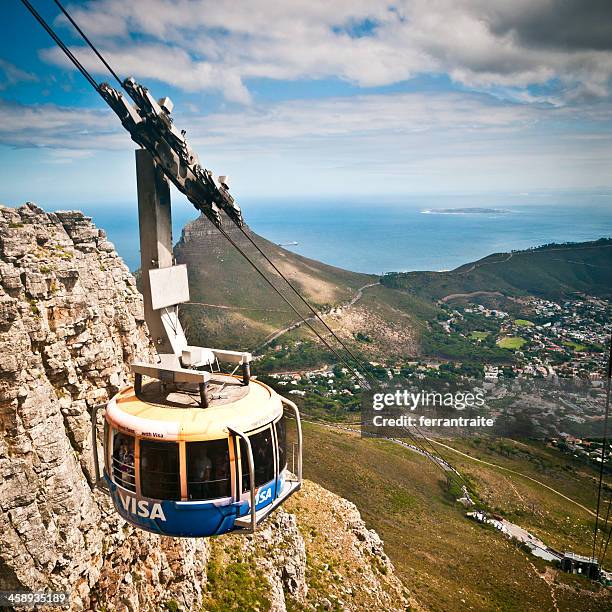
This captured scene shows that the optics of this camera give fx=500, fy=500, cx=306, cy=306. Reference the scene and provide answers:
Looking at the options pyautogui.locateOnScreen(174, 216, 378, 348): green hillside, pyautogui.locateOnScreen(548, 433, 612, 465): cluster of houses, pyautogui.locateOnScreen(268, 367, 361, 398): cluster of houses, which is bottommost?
pyautogui.locateOnScreen(548, 433, 612, 465): cluster of houses

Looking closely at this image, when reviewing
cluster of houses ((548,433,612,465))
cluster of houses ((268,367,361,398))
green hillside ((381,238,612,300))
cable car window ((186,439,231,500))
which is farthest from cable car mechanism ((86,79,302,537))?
green hillside ((381,238,612,300))

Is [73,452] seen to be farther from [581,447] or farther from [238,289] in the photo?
[238,289]

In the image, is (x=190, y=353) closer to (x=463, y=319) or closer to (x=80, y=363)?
(x=80, y=363)

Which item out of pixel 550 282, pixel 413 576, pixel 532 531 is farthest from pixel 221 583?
pixel 550 282

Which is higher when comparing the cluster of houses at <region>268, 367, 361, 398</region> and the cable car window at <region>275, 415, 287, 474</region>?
the cable car window at <region>275, 415, 287, 474</region>

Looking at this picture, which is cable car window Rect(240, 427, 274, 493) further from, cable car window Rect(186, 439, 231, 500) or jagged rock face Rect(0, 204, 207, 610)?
jagged rock face Rect(0, 204, 207, 610)
